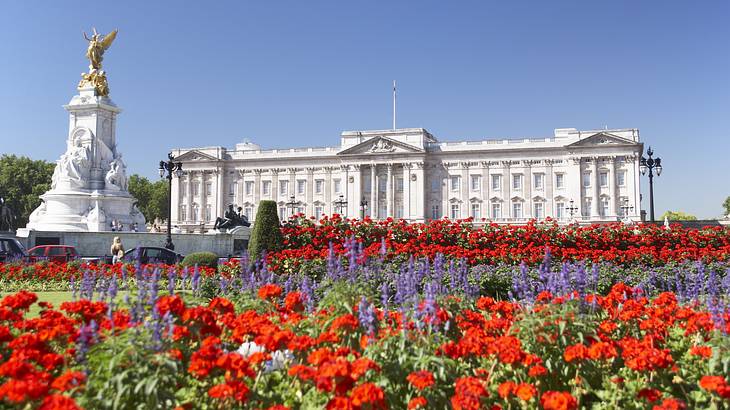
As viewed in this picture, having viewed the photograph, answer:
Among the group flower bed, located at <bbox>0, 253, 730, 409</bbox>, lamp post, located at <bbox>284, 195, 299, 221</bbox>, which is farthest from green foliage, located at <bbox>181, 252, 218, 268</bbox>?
lamp post, located at <bbox>284, 195, 299, 221</bbox>

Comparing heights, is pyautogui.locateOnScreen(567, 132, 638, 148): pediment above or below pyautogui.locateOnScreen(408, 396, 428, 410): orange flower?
above

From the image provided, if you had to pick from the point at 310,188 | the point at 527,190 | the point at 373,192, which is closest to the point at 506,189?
the point at 527,190

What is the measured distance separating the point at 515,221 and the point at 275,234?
58037 millimetres

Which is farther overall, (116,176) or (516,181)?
(516,181)

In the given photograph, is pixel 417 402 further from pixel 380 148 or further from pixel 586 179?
pixel 380 148

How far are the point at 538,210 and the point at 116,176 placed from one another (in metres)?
51.1

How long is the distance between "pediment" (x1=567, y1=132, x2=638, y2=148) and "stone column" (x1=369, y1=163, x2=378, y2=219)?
930 inches

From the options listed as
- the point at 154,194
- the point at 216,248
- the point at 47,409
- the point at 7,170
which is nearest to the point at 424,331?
the point at 47,409

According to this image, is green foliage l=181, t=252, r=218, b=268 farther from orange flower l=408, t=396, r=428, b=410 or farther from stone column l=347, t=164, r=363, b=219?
stone column l=347, t=164, r=363, b=219

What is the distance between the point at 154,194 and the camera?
8800cm

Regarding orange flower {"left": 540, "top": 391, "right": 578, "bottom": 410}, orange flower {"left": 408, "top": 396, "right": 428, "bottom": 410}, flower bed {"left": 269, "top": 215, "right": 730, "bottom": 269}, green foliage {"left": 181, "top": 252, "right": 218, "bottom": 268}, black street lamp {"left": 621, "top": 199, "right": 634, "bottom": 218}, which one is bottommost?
orange flower {"left": 408, "top": 396, "right": 428, "bottom": 410}

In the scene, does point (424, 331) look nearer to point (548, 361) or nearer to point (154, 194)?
point (548, 361)

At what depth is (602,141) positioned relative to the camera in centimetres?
6406

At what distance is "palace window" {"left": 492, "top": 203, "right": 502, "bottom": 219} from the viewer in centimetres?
6944
